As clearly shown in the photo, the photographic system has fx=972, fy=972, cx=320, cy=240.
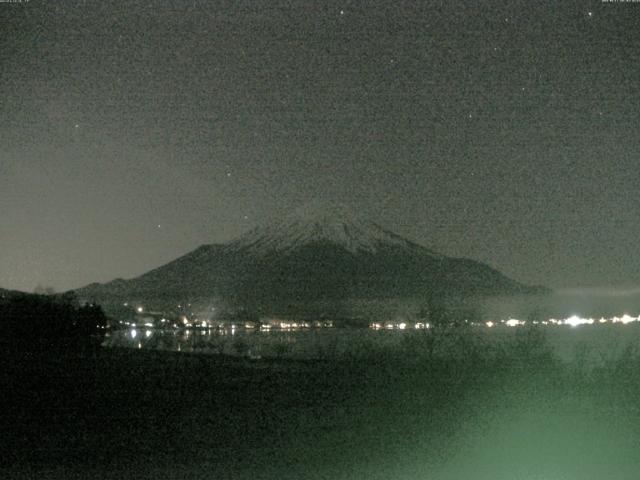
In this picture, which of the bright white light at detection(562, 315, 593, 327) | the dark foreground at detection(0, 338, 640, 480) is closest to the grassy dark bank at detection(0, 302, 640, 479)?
the dark foreground at detection(0, 338, 640, 480)

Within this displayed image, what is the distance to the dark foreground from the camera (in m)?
12.2

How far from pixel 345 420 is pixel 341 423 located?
33 cm

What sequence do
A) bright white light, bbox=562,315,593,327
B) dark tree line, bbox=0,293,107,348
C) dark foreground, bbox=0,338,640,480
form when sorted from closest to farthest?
dark foreground, bbox=0,338,640,480 → dark tree line, bbox=0,293,107,348 → bright white light, bbox=562,315,593,327

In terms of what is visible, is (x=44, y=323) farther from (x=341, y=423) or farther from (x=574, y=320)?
A: (x=574, y=320)

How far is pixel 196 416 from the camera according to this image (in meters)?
16.7

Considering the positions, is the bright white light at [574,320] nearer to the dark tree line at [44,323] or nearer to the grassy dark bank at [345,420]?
the dark tree line at [44,323]

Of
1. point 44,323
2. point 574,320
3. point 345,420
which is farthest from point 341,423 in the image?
point 574,320

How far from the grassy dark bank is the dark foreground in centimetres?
3

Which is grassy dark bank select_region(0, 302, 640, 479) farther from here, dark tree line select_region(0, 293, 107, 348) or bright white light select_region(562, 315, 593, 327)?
bright white light select_region(562, 315, 593, 327)

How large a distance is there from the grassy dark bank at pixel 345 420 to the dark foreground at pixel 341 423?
0.11 feet

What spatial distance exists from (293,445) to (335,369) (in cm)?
1405

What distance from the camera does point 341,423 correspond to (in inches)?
624

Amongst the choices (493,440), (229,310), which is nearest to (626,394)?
(493,440)

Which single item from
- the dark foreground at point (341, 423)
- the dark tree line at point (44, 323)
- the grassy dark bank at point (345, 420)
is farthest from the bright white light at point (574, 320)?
the dark foreground at point (341, 423)
